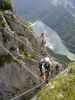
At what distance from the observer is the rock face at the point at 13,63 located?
27469 mm

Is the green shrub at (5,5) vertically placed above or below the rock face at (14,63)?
above

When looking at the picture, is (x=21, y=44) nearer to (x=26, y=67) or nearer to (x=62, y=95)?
(x=26, y=67)

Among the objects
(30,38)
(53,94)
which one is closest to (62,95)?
(53,94)

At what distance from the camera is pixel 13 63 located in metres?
28.0

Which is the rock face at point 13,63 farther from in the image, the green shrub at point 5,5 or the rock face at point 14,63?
the green shrub at point 5,5

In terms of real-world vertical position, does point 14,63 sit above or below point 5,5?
below

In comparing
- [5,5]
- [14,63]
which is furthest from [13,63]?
[5,5]

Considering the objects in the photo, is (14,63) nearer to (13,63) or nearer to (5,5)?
(13,63)

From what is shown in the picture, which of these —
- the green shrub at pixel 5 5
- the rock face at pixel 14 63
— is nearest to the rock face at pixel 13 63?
the rock face at pixel 14 63

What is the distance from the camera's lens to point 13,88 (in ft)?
90.8

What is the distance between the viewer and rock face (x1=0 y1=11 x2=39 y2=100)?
90.1 feet

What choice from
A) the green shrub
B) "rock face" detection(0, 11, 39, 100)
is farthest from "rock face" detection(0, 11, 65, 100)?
the green shrub

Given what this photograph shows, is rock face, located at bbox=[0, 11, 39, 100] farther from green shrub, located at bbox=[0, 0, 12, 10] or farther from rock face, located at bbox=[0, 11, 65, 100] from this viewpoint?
green shrub, located at bbox=[0, 0, 12, 10]

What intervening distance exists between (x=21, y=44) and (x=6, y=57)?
4.82m
